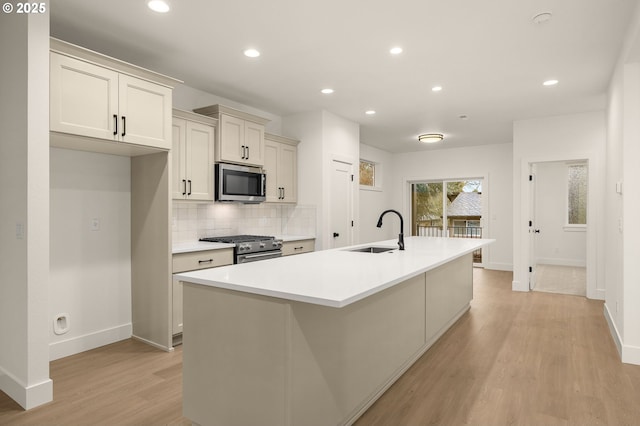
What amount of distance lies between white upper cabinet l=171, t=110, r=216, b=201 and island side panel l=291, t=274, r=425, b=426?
234cm

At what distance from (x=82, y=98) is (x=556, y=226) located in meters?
9.10

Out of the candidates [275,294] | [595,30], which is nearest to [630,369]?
[595,30]

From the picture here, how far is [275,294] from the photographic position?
1.71m

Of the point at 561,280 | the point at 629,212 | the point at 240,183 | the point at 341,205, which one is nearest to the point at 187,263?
the point at 240,183

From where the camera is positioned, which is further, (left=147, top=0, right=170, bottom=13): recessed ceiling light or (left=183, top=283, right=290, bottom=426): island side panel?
(left=147, top=0, right=170, bottom=13): recessed ceiling light

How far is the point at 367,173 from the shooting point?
8.16m

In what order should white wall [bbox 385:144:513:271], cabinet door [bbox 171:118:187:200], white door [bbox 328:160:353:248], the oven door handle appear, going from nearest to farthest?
1. cabinet door [bbox 171:118:187:200]
2. the oven door handle
3. white door [bbox 328:160:353:248]
4. white wall [bbox 385:144:513:271]

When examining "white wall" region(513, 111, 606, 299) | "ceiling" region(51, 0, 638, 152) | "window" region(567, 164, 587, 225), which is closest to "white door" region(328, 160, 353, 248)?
"ceiling" region(51, 0, 638, 152)

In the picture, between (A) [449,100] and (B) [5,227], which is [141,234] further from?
(A) [449,100]

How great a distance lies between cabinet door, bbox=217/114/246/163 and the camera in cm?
414

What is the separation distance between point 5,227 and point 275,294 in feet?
7.07

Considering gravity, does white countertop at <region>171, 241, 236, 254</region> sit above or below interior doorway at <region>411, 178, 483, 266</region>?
below

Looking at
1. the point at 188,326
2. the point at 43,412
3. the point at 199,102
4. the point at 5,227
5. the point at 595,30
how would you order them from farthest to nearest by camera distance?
1. the point at 199,102
2. the point at 595,30
3. the point at 5,227
4. the point at 43,412
5. the point at 188,326

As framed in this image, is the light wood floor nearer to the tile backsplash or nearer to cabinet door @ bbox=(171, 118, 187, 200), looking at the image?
the tile backsplash
